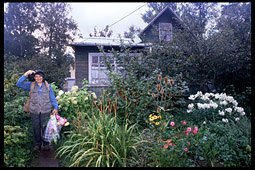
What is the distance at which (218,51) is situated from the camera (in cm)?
559

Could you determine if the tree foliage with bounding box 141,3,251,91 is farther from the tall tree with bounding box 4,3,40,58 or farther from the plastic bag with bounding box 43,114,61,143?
the tall tree with bounding box 4,3,40,58

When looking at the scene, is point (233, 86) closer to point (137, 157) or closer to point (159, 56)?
point (159, 56)

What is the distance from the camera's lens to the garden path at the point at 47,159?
3.25 meters

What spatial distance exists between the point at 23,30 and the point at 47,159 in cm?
1640

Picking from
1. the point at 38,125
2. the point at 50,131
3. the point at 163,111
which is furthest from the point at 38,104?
the point at 163,111

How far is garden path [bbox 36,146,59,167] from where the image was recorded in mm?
3253

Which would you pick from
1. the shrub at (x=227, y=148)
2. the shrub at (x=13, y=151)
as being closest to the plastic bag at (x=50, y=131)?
the shrub at (x=13, y=151)

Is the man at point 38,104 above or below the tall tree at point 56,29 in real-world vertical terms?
below

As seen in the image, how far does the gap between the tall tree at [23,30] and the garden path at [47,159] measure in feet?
45.3

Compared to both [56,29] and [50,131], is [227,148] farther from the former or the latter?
[56,29]

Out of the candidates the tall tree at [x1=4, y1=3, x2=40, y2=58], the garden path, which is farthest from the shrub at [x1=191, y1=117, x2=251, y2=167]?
the tall tree at [x1=4, y1=3, x2=40, y2=58]

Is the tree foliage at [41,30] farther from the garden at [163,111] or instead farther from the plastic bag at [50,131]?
the plastic bag at [50,131]

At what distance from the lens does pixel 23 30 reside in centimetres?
1672
